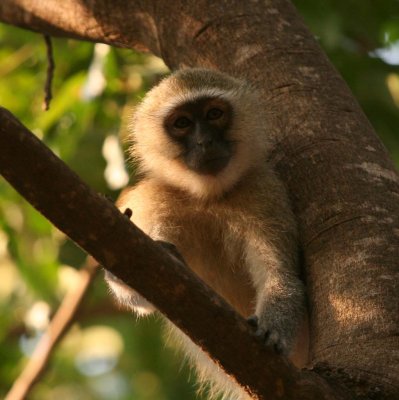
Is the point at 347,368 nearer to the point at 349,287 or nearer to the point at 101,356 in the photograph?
the point at 349,287

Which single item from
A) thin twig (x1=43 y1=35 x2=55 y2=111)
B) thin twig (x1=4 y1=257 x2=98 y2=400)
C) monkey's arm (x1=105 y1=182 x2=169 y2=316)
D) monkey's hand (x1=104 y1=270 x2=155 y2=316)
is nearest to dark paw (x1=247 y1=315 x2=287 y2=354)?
monkey's arm (x1=105 y1=182 x2=169 y2=316)

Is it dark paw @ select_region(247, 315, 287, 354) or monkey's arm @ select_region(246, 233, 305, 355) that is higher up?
dark paw @ select_region(247, 315, 287, 354)

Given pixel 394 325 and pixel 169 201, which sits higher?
pixel 394 325

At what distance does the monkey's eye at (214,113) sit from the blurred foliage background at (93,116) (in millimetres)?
756

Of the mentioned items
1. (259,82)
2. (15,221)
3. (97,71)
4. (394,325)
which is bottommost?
(15,221)

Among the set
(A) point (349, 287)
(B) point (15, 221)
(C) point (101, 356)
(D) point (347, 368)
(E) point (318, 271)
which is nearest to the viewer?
(D) point (347, 368)

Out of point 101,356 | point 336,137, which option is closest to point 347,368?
point 336,137

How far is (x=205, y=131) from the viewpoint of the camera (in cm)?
497

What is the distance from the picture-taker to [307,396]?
293 centimetres

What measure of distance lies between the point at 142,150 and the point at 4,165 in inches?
116

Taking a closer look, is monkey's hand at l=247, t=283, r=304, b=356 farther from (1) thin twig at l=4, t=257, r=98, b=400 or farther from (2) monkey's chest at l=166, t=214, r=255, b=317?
(1) thin twig at l=4, t=257, r=98, b=400

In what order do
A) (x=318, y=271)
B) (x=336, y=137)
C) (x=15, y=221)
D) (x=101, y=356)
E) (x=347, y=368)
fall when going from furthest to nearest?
(x=101, y=356)
(x=15, y=221)
(x=336, y=137)
(x=318, y=271)
(x=347, y=368)

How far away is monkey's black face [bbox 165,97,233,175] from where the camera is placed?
488cm

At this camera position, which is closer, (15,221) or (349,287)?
(349,287)
